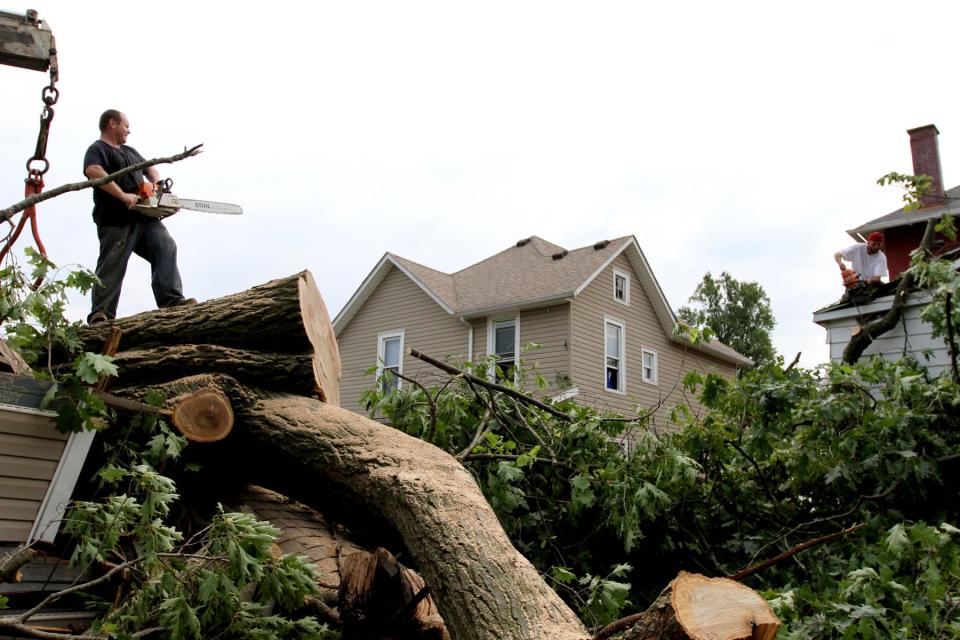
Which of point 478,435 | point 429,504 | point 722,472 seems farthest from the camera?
point 722,472

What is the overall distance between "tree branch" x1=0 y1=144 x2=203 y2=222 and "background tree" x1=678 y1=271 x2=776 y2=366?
32.2m

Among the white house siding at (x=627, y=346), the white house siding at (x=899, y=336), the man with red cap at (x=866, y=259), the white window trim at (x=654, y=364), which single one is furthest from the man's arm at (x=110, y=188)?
the white window trim at (x=654, y=364)

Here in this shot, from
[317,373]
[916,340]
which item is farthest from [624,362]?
[317,373]

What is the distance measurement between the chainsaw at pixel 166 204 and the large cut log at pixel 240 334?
3.14ft

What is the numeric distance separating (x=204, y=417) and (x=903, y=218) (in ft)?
49.0

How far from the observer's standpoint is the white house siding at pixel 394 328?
1812 cm

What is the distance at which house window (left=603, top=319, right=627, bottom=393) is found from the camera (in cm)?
1769

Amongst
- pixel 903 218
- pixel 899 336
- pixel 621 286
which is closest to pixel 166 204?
pixel 899 336

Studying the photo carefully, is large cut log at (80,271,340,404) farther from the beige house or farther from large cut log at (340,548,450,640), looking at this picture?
the beige house

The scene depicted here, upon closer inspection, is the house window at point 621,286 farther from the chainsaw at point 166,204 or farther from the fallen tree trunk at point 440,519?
the fallen tree trunk at point 440,519

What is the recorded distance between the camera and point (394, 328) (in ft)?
62.2

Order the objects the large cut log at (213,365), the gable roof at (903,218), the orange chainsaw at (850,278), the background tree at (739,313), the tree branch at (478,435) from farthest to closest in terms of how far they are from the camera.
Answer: the background tree at (739,313)
the gable roof at (903,218)
the orange chainsaw at (850,278)
the tree branch at (478,435)
the large cut log at (213,365)

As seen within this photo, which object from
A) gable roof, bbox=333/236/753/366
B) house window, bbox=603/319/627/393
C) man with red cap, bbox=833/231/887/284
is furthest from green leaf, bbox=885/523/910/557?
house window, bbox=603/319/627/393

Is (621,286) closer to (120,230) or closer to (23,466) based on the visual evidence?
(120,230)
